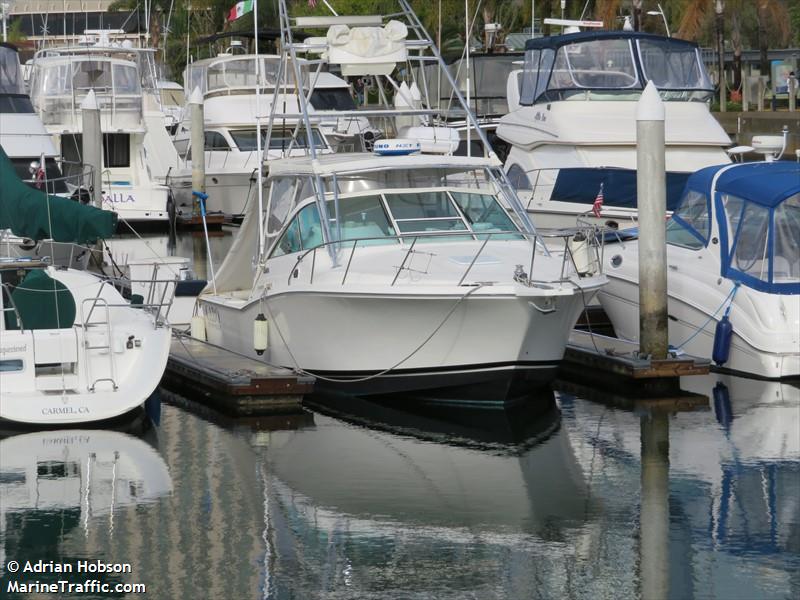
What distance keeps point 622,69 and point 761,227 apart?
32.5ft

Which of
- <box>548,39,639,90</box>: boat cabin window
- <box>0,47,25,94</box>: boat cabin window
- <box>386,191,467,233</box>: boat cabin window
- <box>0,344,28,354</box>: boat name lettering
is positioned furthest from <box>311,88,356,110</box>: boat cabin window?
<box>0,344,28,354</box>: boat name lettering

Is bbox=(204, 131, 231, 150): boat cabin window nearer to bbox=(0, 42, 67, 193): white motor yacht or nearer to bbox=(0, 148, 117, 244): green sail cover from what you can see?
bbox=(0, 42, 67, 193): white motor yacht

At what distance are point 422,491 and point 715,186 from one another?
20.4 ft

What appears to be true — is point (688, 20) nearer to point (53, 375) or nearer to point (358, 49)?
point (358, 49)

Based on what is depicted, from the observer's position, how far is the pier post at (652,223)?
15.7 meters

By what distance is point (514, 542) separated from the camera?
1108 centimetres

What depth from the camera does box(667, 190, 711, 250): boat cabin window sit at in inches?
671

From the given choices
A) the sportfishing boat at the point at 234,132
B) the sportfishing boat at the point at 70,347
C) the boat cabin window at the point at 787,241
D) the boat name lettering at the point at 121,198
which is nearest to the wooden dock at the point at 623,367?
the boat cabin window at the point at 787,241

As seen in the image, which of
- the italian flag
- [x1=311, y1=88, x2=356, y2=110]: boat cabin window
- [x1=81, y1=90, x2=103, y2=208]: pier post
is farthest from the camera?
[x1=311, y1=88, x2=356, y2=110]: boat cabin window

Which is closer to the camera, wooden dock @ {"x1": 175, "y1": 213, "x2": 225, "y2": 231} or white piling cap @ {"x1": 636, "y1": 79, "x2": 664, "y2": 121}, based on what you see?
white piling cap @ {"x1": 636, "y1": 79, "x2": 664, "y2": 121}

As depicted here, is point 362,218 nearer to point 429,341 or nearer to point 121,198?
point 429,341

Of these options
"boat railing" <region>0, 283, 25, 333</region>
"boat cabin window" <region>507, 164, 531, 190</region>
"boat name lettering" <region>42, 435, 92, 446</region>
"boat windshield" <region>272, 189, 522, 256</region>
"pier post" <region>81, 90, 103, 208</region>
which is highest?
"pier post" <region>81, 90, 103, 208</region>

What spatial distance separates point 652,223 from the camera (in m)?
15.7

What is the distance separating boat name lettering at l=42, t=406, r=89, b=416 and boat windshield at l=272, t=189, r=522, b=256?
2.86m
